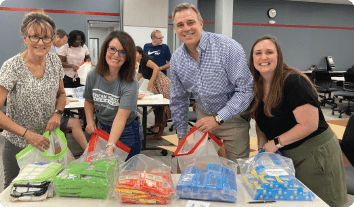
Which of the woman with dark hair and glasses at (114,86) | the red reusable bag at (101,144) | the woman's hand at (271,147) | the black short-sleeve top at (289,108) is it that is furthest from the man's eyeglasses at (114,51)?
the woman's hand at (271,147)

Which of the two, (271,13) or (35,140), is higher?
(271,13)

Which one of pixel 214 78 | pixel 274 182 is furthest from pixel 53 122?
pixel 274 182

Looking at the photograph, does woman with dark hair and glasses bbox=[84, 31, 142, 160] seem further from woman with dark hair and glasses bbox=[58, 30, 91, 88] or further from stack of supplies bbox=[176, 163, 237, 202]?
woman with dark hair and glasses bbox=[58, 30, 91, 88]

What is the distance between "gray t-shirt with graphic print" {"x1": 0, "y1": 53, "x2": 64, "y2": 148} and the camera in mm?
1564

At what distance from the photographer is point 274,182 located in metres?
1.26

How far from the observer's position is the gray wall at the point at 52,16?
24.1 feet

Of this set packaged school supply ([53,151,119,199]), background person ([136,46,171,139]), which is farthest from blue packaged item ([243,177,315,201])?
background person ([136,46,171,139])

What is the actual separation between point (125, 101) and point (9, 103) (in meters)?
0.64

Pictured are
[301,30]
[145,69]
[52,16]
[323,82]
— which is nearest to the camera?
[145,69]

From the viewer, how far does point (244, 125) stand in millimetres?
1952

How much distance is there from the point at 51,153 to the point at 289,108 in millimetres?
1331

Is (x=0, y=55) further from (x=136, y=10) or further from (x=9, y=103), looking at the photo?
(x=9, y=103)

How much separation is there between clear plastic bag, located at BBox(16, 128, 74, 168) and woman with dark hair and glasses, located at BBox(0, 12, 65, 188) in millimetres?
35

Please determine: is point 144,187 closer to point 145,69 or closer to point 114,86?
point 114,86
